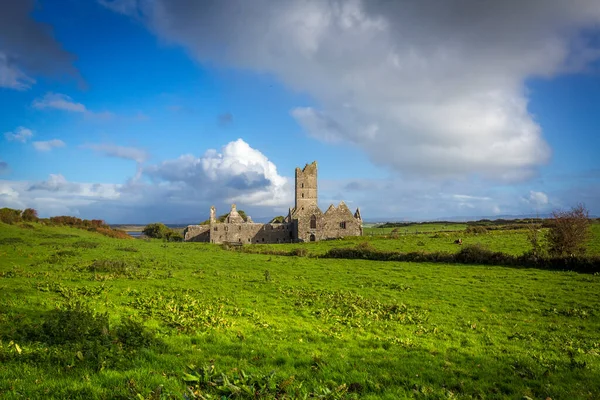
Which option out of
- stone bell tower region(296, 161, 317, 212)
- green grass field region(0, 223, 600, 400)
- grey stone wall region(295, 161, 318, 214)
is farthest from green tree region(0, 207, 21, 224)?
stone bell tower region(296, 161, 317, 212)

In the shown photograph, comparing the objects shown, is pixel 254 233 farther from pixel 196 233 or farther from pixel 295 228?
pixel 196 233

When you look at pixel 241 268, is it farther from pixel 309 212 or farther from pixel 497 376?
pixel 309 212

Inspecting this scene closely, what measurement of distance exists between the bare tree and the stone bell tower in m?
63.6

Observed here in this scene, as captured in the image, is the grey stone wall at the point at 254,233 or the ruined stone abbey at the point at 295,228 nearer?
the ruined stone abbey at the point at 295,228

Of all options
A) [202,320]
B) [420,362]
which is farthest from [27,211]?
[420,362]

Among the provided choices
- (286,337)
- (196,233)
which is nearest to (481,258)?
(286,337)

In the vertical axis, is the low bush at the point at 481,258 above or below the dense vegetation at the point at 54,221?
below

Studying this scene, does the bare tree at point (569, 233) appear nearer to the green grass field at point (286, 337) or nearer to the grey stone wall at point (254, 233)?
the green grass field at point (286, 337)

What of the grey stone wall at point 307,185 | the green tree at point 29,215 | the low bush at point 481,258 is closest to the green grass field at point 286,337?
the low bush at point 481,258

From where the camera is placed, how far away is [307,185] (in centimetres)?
9369

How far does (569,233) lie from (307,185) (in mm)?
A: 66531

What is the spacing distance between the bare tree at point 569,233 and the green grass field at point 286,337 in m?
9.12

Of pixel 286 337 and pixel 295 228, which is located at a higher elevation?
pixel 295 228

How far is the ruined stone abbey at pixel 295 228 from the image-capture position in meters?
75.4
